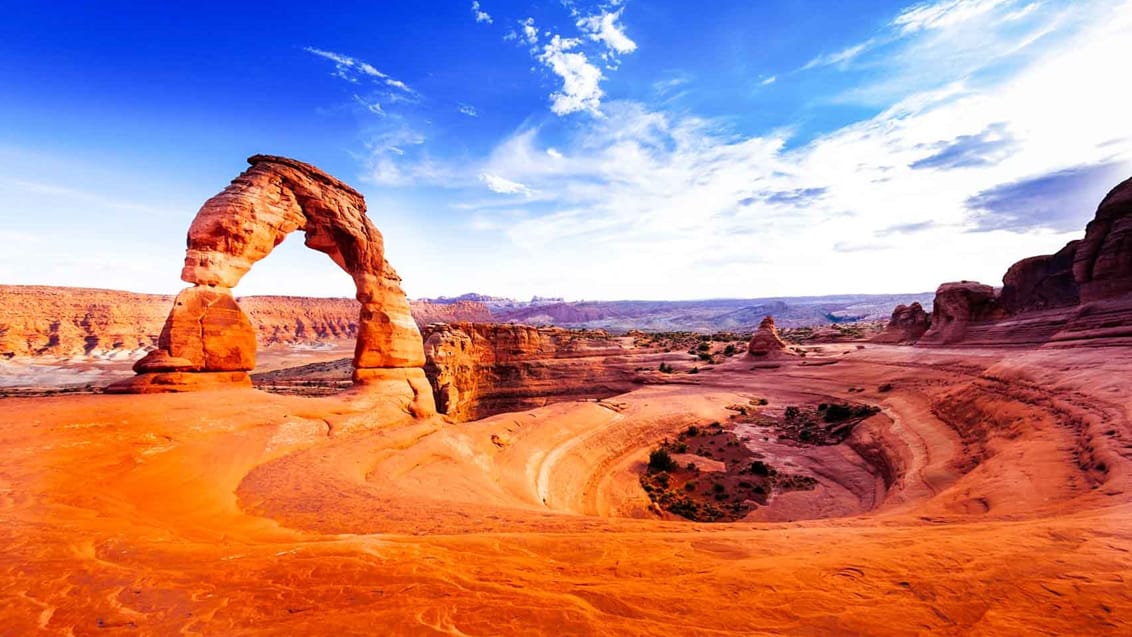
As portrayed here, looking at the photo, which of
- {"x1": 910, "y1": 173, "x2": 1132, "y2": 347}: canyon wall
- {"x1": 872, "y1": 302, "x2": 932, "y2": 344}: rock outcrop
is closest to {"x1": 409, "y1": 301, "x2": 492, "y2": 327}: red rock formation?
{"x1": 872, "y1": 302, "x2": 932, "y2": 344}: rock outcrop

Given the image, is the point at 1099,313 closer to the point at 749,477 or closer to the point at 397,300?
the point at 749,477

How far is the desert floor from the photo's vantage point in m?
3.41

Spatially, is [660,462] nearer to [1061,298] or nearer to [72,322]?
[1061,298]

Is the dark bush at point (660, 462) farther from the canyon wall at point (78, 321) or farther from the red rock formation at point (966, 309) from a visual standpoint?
the canyon wall at point (78, 321)

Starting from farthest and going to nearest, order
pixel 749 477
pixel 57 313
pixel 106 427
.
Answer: pixel 57 313, pixel 749 477, pixel 106 427

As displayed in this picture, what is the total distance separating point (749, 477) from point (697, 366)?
2199 centimetres

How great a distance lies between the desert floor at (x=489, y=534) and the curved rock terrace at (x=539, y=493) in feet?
0.14

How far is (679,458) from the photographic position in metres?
19.1

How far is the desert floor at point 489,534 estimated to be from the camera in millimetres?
3412

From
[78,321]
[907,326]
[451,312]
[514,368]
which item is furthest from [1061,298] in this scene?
[451,312]

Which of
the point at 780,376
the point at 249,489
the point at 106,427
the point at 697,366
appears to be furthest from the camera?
the point at 697,366

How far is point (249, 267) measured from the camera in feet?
44.8

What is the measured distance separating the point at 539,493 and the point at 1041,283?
38.3m

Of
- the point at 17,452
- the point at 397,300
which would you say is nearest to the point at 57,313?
the point at 397,300
